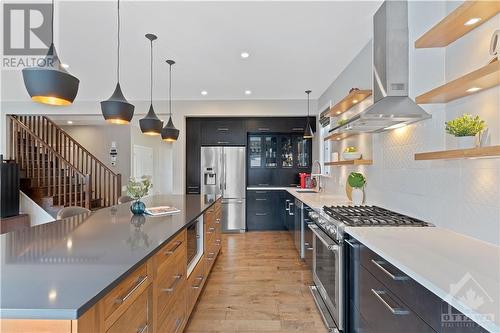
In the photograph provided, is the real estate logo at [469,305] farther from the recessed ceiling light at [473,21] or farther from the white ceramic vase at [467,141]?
the recessed ceiling light at [473,21]

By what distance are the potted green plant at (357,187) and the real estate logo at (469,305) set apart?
200 cm

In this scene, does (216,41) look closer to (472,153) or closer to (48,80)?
(48,80)

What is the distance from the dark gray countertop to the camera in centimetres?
82

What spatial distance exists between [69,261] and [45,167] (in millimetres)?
6296

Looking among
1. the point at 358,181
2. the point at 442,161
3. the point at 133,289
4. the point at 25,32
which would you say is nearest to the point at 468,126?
the point at 442,161

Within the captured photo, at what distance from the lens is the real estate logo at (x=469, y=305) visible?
2.65 feet

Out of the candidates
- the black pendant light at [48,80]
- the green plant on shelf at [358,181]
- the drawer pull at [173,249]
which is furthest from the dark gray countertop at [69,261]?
the green plant on shelf at [358,181]

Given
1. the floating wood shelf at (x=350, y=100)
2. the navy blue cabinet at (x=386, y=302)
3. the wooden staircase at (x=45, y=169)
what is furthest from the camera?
the wooden staircase at (x=45, y=169)

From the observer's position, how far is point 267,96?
17.8 ft

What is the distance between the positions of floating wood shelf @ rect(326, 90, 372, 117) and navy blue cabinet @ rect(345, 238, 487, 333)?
1682mm

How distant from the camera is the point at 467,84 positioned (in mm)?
1370

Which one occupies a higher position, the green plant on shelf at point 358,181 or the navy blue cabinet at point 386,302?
the green plant on shelf at point 358,181

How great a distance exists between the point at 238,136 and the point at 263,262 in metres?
2.96

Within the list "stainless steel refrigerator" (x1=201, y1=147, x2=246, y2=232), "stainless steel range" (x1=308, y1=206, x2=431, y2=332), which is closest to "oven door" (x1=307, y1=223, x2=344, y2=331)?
"stainless steel range" (x1=308, y1=206, x2=431, y2=332)
